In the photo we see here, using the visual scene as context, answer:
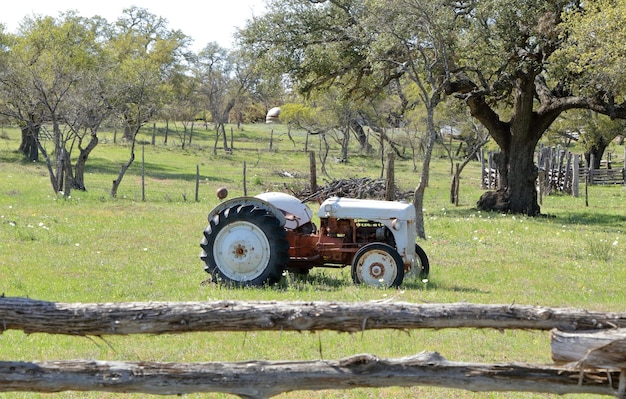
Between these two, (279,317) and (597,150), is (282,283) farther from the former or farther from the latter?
(597,150)

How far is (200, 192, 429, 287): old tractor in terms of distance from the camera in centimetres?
1163

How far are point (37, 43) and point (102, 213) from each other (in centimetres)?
2326

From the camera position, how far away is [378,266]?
11.6m

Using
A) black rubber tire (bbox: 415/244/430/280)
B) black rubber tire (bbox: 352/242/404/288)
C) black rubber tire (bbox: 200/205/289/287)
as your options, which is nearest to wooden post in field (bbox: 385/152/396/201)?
black rubber tire (bbox: 415/244/430/280)

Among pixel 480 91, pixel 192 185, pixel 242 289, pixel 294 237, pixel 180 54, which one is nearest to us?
pixel 242 289

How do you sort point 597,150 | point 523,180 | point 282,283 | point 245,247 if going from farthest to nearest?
point 597,150
point 523,180
point 282,283
point 245,247

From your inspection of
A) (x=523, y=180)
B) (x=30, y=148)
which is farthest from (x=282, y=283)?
(x=30, y=148)

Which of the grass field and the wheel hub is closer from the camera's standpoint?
the grass field

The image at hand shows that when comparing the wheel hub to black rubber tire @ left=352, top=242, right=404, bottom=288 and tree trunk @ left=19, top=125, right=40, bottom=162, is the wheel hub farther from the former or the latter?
tree trunk @ left=19, top=125, right=40, bottom=162

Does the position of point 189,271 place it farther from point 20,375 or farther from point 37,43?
point 37,43

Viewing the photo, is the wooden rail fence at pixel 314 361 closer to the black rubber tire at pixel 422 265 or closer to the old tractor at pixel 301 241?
the old tractor at pixel 301 241

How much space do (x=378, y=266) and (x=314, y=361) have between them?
21.1 ft

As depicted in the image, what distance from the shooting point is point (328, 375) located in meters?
5.20

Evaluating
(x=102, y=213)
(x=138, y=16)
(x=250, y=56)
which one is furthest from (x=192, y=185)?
(x=138, y=16)
